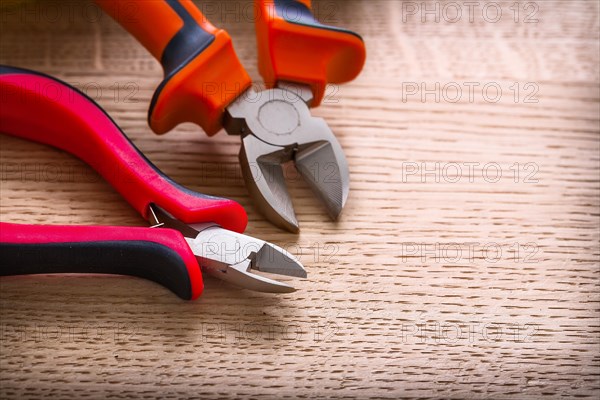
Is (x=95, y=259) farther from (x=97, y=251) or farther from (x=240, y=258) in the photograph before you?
(x=240, y=258)

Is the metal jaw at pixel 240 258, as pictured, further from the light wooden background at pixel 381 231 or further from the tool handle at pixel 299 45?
the tool handle at pixel 299 45

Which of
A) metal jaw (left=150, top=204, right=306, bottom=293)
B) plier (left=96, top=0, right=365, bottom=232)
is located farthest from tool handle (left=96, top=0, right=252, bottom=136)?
metal jaw (left=150, top=204, right=306, bottom=293)

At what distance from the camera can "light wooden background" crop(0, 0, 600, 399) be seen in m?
0.67

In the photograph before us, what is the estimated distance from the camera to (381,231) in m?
0.74

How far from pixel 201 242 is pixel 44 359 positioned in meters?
0.16

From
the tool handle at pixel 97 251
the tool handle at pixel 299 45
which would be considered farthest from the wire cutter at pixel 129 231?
the tool handle at pixel 299 45

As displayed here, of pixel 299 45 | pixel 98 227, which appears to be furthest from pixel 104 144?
pixel 299 45

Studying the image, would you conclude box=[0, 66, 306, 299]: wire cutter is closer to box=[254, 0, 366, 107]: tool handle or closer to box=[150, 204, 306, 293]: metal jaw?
box=[150, 204, 306, 293]: metal jaw

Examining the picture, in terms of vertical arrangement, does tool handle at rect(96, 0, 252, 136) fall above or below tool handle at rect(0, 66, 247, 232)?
above

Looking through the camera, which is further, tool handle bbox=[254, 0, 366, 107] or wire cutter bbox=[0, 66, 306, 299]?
tool handle bbox=[254, 0, 366, 107]

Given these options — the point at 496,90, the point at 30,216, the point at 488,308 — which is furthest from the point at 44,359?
the point at 496,90

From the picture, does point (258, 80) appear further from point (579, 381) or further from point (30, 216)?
point (579, 381)

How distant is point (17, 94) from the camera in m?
0.71

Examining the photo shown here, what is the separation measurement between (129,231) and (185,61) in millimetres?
173
